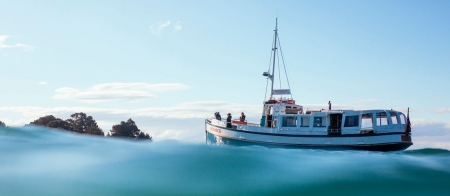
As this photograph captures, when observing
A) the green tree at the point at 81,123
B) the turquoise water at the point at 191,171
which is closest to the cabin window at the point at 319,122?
the turquoise water at the point at 191,171

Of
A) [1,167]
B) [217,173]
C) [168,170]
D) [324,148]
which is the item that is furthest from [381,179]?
[1,167]

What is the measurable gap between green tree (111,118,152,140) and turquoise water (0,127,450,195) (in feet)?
76.9

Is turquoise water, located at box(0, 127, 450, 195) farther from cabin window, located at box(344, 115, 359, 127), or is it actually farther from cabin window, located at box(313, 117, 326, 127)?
cabin window, located at box(313, 117, 326, 127)

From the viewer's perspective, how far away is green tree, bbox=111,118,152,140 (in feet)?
153

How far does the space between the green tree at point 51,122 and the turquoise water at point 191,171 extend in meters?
20.2

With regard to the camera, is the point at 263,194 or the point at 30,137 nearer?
the point at 263,194

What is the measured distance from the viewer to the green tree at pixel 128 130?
4656 cm

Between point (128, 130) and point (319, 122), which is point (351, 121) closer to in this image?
point (319, 122)

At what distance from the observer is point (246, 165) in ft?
66.0

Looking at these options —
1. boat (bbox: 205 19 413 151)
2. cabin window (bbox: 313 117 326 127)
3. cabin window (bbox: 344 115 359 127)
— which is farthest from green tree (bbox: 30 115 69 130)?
cabin window (bbox: 344 115 359 127)

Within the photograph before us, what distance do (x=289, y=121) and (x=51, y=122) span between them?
21770 mm

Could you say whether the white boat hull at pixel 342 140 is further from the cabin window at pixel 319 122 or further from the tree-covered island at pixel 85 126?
the tree-covered island at pixel 85 126

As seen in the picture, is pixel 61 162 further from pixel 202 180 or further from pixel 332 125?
pixel 332 125

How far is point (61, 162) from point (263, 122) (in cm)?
1774
